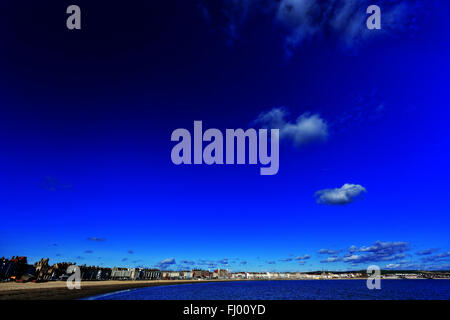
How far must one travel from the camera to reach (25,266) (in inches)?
4277
